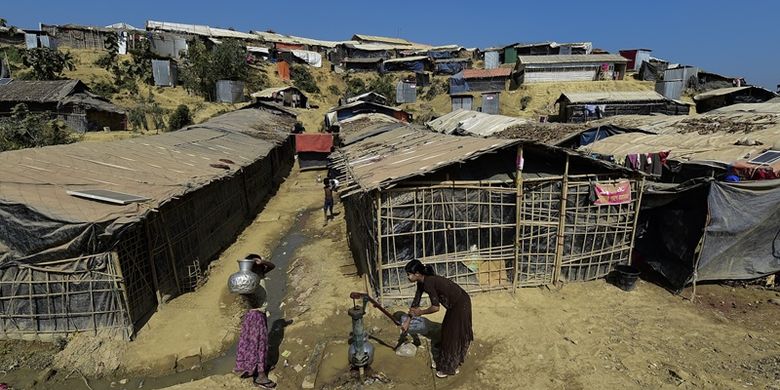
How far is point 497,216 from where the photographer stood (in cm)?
805

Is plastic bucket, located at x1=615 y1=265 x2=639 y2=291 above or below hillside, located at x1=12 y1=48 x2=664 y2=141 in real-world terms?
below

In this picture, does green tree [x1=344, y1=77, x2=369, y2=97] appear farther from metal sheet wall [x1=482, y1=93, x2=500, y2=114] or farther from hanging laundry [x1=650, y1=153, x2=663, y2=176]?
hanging laundry [x1=650, y1=153, x2=663, y2=176]

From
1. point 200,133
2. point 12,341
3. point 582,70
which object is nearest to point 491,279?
point 12,341

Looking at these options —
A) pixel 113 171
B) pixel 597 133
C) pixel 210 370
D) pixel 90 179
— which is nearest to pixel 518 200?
pixel 210 370

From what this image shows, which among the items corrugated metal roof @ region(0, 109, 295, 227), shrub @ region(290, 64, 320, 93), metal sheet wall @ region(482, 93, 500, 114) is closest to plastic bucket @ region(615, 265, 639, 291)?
corrugated metal roof @ region(0, 109, 295, 227)

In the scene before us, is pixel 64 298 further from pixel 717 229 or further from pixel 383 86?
pixel 383 86

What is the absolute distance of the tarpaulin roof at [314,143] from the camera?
74.8 ft

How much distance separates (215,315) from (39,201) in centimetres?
351

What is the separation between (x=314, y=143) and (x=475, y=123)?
9505 mm

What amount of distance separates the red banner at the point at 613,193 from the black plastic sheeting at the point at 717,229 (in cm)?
61

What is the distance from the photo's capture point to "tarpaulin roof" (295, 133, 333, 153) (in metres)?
22.8

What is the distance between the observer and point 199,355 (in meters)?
6.80

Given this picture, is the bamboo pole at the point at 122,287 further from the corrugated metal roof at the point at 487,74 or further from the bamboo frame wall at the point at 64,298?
the corrugated metal roof at the point at 487,74

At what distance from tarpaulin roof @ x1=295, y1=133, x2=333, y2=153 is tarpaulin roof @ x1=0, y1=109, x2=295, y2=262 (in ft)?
23.2
